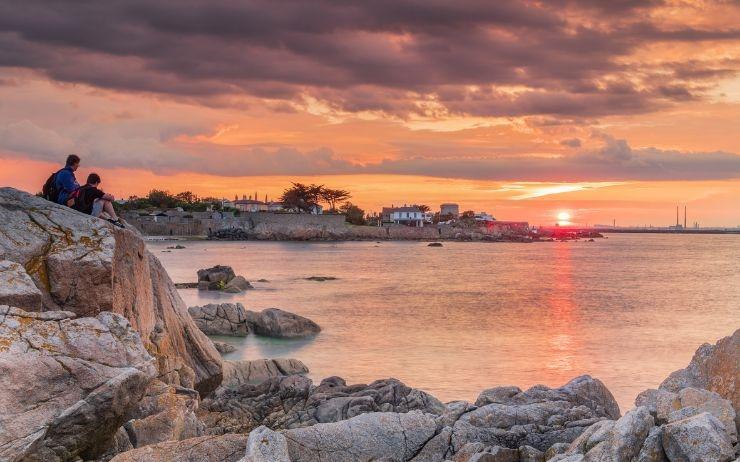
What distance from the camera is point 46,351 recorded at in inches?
300

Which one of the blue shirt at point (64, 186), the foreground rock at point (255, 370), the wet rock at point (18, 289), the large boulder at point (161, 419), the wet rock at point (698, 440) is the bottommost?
the foreground rock at point (255, 370)

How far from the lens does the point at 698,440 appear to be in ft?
22.7

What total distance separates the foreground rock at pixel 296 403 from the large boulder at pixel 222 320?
33.1 feet

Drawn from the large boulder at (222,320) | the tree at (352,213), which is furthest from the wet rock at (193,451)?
the tree at (352,213)

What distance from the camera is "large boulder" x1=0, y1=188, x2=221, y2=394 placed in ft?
31.4

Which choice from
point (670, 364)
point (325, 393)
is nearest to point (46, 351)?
point (325, 393)

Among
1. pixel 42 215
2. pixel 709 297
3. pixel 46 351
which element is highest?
pixel 42 215

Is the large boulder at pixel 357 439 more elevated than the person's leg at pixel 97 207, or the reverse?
the person's leg at pixel 97 207

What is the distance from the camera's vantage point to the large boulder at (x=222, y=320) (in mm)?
24391

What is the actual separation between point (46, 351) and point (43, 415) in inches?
29.2

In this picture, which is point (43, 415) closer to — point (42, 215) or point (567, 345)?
point (42, 215)

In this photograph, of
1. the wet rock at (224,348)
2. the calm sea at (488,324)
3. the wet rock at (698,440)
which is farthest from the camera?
the wet rock at (224,348)

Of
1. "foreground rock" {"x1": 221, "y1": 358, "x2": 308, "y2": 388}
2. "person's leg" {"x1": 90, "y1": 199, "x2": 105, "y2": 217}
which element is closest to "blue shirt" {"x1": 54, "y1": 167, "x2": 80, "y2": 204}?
"person's leg" {"x1": 90, "y1": 199, "x2": 105, "y2": 217}

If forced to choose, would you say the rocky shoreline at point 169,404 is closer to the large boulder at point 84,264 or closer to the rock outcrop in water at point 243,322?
the large boulder at point 84,264
